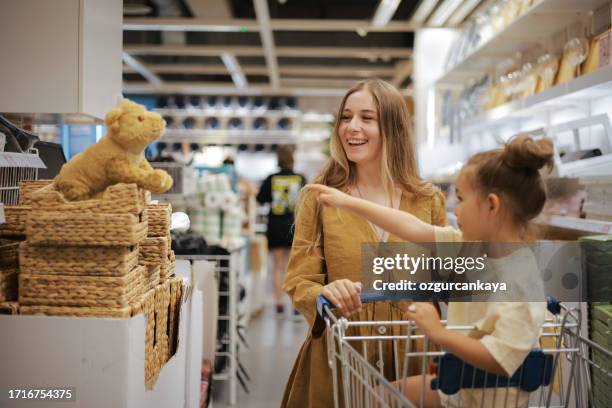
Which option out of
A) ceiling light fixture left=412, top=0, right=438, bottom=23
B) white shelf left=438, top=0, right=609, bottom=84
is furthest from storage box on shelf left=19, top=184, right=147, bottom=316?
ceiling light fixture left=412, top=0, right=438, bottom=23

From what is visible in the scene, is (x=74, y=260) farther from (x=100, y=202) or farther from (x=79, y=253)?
(x=100, y=202)

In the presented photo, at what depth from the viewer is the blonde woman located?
178 centimetres

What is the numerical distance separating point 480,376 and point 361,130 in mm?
837

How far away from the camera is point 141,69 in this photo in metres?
8.93

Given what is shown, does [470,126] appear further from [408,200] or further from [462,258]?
[462,258]

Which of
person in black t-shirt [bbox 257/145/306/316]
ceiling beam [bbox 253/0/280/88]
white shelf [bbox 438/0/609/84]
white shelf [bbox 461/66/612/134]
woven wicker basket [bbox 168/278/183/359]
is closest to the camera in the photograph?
woven wicker basket [bbox 168/278/183/359]

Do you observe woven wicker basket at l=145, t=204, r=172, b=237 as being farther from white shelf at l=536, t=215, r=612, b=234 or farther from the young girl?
white shelf at l=536, t=215, r=612, b=234

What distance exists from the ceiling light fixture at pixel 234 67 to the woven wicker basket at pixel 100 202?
6270 mm

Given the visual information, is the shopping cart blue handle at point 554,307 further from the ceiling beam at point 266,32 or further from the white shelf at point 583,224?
the ceiling beam at point 266,32

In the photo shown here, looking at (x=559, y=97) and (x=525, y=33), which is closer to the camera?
(x=559, y=97)

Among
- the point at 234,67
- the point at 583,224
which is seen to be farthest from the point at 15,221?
the point at 234,67

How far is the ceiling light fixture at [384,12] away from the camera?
5.51 m

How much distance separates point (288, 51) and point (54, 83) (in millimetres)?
5338

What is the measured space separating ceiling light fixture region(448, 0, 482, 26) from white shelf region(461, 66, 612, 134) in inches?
56.6
